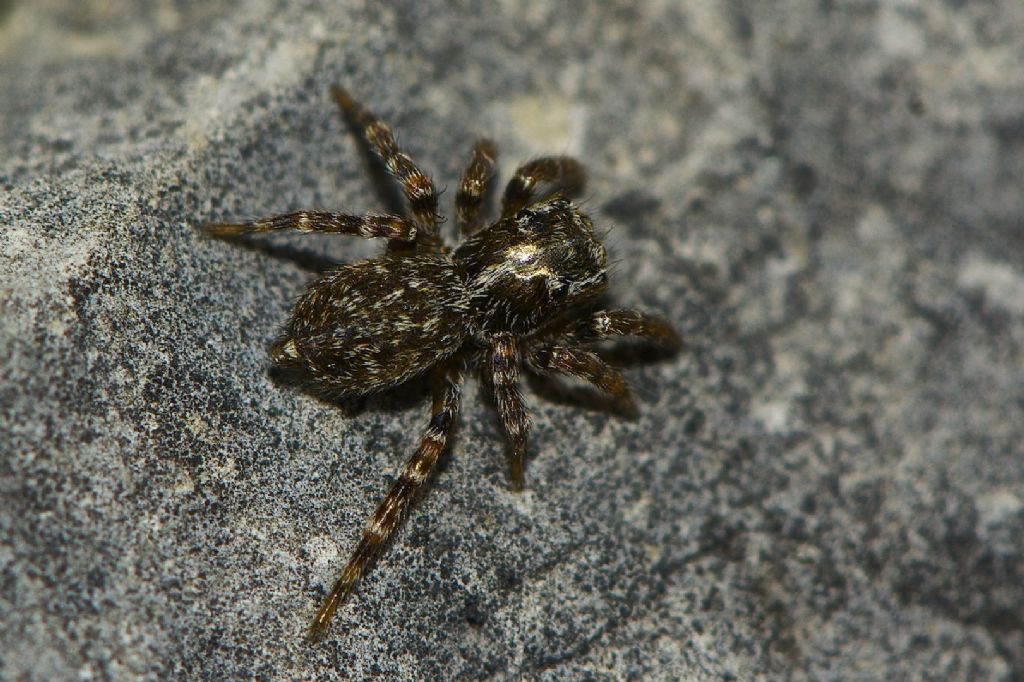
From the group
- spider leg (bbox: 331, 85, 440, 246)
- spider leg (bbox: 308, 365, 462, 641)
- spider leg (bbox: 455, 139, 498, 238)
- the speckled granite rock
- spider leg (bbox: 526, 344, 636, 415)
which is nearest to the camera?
the speckled granite rock

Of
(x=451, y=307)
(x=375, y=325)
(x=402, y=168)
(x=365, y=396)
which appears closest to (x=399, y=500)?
(x=365, y=396)

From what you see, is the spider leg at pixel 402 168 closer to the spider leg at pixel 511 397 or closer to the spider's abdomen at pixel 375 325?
the spider's abdomen at pixel 375 325

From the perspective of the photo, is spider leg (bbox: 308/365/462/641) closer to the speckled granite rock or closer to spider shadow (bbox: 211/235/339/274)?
the speckled granite rock

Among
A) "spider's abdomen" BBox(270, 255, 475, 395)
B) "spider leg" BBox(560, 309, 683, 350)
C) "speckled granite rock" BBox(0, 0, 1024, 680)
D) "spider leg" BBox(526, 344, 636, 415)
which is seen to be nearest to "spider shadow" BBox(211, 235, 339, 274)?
"speckled granite rock" BBox(0, 0, 1024, 680)

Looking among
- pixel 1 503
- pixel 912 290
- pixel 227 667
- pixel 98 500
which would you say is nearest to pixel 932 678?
pixel 912 290

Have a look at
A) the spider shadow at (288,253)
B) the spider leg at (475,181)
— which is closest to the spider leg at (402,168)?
the spider leg at (475,181)

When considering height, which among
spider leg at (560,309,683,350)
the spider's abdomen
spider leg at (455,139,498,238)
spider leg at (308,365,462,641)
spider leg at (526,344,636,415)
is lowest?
spider leg at (308,365,462,641)

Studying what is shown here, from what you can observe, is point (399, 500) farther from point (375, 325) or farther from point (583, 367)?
point (583, 367)
